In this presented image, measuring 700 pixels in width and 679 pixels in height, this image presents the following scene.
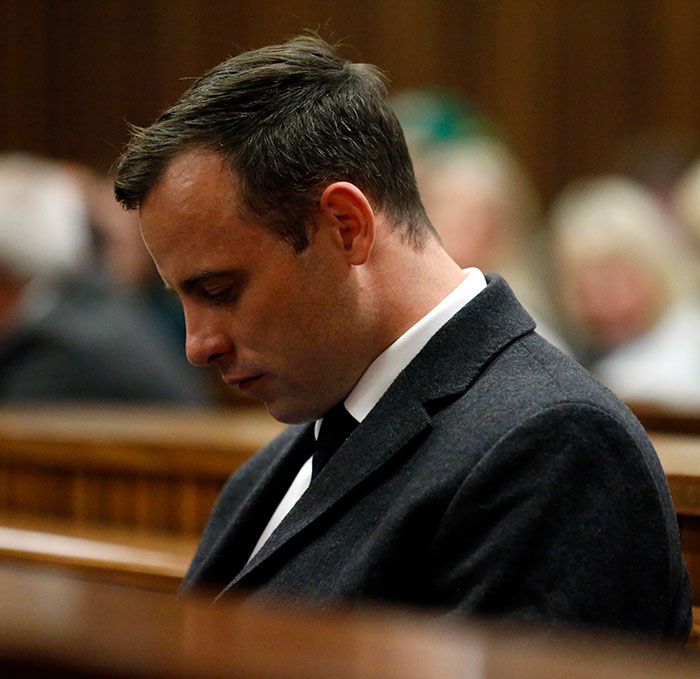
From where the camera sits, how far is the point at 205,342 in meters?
1.36

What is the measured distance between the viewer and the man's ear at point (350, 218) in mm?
1302

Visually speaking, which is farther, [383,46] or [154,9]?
[154,9]

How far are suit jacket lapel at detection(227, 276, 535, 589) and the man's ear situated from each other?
129 millimetres

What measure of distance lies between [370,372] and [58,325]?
1.93m

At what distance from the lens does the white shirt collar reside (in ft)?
4.39

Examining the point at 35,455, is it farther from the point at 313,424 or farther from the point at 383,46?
the point at 383,46

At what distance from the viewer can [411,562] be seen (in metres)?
1.18

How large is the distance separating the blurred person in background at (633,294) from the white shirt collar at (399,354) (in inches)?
81.8

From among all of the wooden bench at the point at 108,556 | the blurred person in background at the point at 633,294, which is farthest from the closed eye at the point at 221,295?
the blurred person in background at the point at 633,294

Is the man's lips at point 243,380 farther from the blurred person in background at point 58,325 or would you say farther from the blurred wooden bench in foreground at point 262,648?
the blurred person in background at point 58,325

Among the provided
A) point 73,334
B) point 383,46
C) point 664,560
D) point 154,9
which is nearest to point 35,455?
point 73,334

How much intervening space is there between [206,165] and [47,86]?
5541 mm

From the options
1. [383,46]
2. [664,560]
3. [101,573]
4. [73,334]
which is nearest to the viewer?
[664,560]

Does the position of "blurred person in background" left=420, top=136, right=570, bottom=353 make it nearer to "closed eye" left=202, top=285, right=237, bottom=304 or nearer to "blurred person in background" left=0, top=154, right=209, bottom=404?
"blurred person in background" left=0, top=154, right=209, bottom=404
